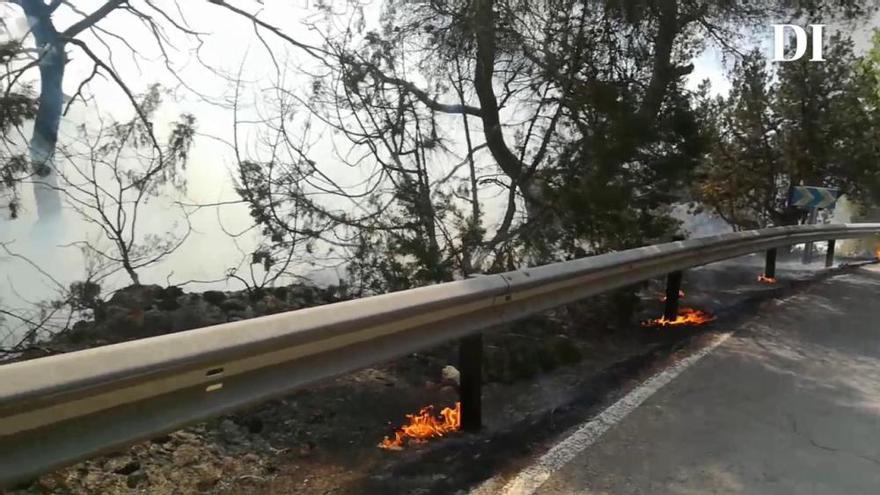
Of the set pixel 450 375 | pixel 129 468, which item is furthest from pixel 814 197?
pixel 129 468

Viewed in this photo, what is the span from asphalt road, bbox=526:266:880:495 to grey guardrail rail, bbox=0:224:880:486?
95 cm

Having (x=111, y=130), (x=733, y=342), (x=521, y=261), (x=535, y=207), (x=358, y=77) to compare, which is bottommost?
(x=733, y=342)

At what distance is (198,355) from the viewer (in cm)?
238

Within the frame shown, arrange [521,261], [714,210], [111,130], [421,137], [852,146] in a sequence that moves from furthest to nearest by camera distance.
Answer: [852,146] → [714,210] → [521,261] → [421,137] → [111,130]

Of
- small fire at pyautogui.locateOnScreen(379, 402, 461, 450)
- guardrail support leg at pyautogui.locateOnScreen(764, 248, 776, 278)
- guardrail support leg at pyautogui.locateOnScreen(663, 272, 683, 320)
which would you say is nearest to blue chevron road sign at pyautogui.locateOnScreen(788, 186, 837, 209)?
guardrail support leg at pyautogui.locateOnScreen(764, 248, 776, 278)

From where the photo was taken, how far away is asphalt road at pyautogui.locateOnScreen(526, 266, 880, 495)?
3404 millimetres

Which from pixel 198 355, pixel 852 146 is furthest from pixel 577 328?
pixel 852 146

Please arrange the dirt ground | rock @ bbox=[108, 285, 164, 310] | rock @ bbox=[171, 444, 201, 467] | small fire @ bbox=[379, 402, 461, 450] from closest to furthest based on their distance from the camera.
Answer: the dirt ground, rock @ bbox=[171, 444, 201, 467], small fire @ bbox=[379, 402, 461, 450], rock @ bbox=[108, 285, 164, 310]

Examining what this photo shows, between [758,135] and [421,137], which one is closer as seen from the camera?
[421,137]

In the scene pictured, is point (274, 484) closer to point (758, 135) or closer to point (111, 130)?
point (111, 130)

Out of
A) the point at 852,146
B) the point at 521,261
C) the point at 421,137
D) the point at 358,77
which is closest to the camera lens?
the point at 358,77

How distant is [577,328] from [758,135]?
12529 mm

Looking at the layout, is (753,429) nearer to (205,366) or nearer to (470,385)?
(470,385)

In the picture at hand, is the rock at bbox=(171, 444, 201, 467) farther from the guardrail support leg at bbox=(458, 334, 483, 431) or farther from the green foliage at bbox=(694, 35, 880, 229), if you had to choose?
the green foliage at bbox=(694, 35, 880, 229)
